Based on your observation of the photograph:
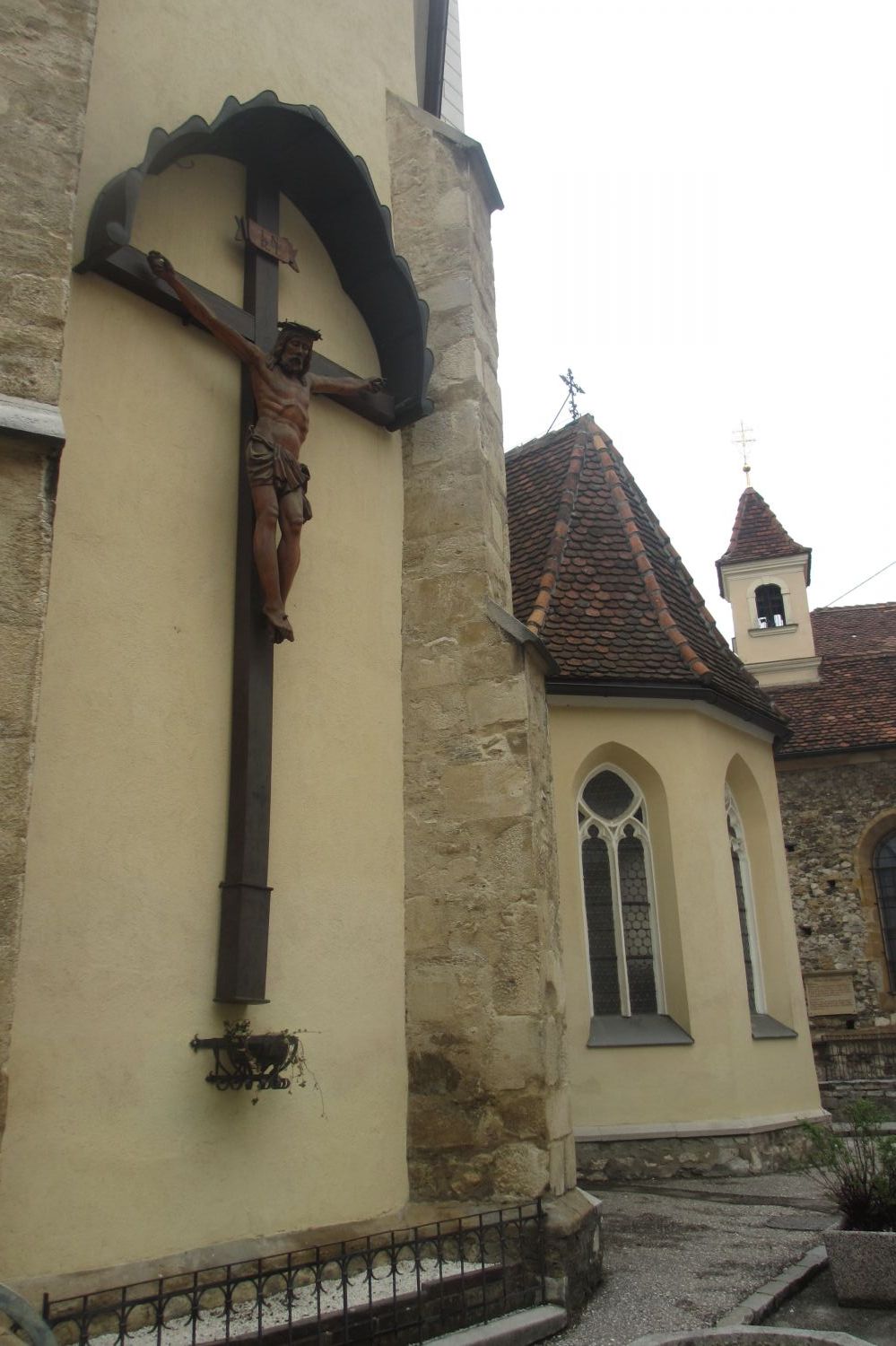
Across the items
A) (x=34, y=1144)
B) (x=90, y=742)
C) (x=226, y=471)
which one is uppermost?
(x=226, y=471)

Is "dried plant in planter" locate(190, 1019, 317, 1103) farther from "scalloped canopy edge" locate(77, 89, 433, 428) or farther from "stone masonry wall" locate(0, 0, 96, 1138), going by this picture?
"scalloped canopy edge" locate(77, 89, 433, 428)

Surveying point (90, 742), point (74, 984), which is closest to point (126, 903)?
point (74, 984)

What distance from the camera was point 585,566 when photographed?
1213 cm

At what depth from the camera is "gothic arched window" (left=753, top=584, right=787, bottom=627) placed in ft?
85.2

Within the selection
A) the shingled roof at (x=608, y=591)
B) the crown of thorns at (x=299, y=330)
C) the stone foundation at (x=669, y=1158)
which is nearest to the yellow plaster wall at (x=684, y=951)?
the stone foundation at (x=669, y=1158)

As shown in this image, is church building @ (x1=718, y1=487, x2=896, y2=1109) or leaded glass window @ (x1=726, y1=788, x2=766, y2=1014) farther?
church building @ (x1=718, y1=487, x2=896, y2=1109)

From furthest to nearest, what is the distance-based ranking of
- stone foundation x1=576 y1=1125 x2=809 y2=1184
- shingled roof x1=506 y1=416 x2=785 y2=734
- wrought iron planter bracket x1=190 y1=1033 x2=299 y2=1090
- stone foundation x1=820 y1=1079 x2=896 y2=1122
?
stone foundation x1=820 y1=1079 x2=896 y2=1122, shingled roof x1=506 y1=416 x2=785 y2=734, stone foundation x1=576 y1=1125 x2=809 y2=1184, wrought iron planter bracket x1=190 y1=1033 x2=299 y2=1090

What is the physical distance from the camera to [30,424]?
4.13 metres

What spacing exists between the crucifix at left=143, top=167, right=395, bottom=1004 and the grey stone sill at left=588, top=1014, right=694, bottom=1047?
18.5ft

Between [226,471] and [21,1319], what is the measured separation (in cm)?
422

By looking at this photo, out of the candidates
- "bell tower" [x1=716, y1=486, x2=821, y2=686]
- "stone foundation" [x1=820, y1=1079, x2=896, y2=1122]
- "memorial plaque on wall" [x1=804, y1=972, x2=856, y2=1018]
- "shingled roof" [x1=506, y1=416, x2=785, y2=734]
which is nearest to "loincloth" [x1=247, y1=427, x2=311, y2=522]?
"shingled roof" [x1=506, y1=416, x2=785, y2=734]

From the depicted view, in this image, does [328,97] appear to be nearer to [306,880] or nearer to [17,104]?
[17,104]

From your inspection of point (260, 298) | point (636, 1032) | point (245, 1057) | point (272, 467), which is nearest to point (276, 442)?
point (272, 467)

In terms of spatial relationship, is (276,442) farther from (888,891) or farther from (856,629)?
(856,629)
